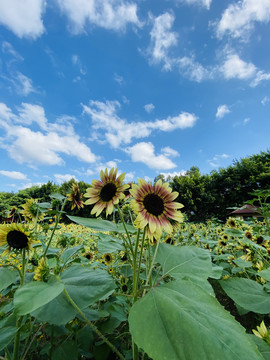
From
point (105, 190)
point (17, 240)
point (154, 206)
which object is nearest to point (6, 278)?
point (17, 240)

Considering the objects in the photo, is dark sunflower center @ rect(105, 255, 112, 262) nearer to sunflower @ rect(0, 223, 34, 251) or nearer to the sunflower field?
the sunflower field

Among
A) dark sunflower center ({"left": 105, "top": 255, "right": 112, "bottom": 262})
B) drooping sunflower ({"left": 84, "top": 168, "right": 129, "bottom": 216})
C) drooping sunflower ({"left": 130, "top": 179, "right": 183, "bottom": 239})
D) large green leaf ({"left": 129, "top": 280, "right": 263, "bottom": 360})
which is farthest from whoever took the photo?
dark sunflower center ({"left": 105, "top": 255, "right": 112, "bottom": 262})

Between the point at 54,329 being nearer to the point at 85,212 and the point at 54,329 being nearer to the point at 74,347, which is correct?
the point at 74,347

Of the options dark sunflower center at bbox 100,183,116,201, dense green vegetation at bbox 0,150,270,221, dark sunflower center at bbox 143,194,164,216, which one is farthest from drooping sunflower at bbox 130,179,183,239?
dense green vegetation at bbox 0,150,270,221

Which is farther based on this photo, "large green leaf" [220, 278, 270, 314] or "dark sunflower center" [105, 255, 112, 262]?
"dark sunflower center" [105, 255, 112, 262]

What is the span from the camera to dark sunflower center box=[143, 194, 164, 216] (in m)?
0.92

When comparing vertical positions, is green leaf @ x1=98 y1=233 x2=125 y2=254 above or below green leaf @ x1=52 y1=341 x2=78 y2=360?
above

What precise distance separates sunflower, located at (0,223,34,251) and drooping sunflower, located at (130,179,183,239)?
62 centimetres

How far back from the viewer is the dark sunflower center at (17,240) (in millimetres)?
1024

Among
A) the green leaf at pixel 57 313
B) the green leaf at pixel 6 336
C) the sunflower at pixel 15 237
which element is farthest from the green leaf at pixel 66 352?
the sunflower at pixel 15 237

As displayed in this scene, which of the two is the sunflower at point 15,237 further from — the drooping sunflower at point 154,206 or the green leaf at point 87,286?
the drooping sunflower at point 154,206

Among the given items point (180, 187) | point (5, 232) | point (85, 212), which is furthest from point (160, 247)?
point (180, 187)

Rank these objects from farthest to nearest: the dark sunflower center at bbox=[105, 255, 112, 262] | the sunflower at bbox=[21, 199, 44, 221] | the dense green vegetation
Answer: the dense green vegetation → the dark sunflower center at bbox=[105, 255, 112, 262] → the sunflower at bbox=[21, 199, 44, 221]

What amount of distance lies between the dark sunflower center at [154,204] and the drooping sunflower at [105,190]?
130 mm
